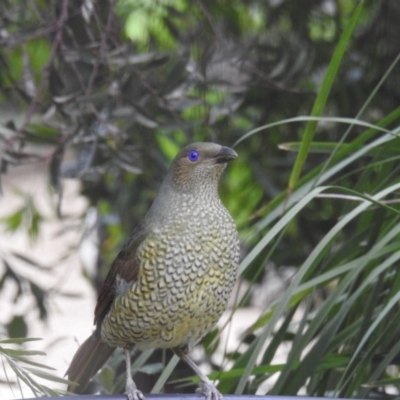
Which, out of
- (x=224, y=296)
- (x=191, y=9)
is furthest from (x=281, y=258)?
(x=224, y=296)

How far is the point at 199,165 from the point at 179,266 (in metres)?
0.34

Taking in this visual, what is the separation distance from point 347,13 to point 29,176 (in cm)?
614

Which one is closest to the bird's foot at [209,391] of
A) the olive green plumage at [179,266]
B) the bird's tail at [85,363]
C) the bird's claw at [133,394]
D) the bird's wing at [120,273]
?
the olive green plumage at [179,266]

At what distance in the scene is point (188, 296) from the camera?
2.68 meters

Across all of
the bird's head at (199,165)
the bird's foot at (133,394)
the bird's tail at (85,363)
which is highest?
the bird's head at (199,165)

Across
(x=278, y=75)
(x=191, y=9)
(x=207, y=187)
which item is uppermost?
(x=191, y=9)

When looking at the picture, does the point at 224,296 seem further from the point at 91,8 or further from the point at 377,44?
the point at 377,44

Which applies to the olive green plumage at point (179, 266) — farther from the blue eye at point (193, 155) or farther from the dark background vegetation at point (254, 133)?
the dark background vegetation at point (254, 133)

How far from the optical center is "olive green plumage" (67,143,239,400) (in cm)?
268

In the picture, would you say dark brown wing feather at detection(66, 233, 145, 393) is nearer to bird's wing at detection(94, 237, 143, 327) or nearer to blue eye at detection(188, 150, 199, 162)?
bird's wing at detection(94, 237, 143, 327)

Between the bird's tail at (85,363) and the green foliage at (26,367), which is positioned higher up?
the green foliage at (26,367)

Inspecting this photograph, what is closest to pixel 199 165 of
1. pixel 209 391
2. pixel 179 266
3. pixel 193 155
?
pixel 193 155

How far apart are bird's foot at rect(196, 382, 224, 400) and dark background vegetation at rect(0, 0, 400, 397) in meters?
0.04

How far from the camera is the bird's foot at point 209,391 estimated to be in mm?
2560
